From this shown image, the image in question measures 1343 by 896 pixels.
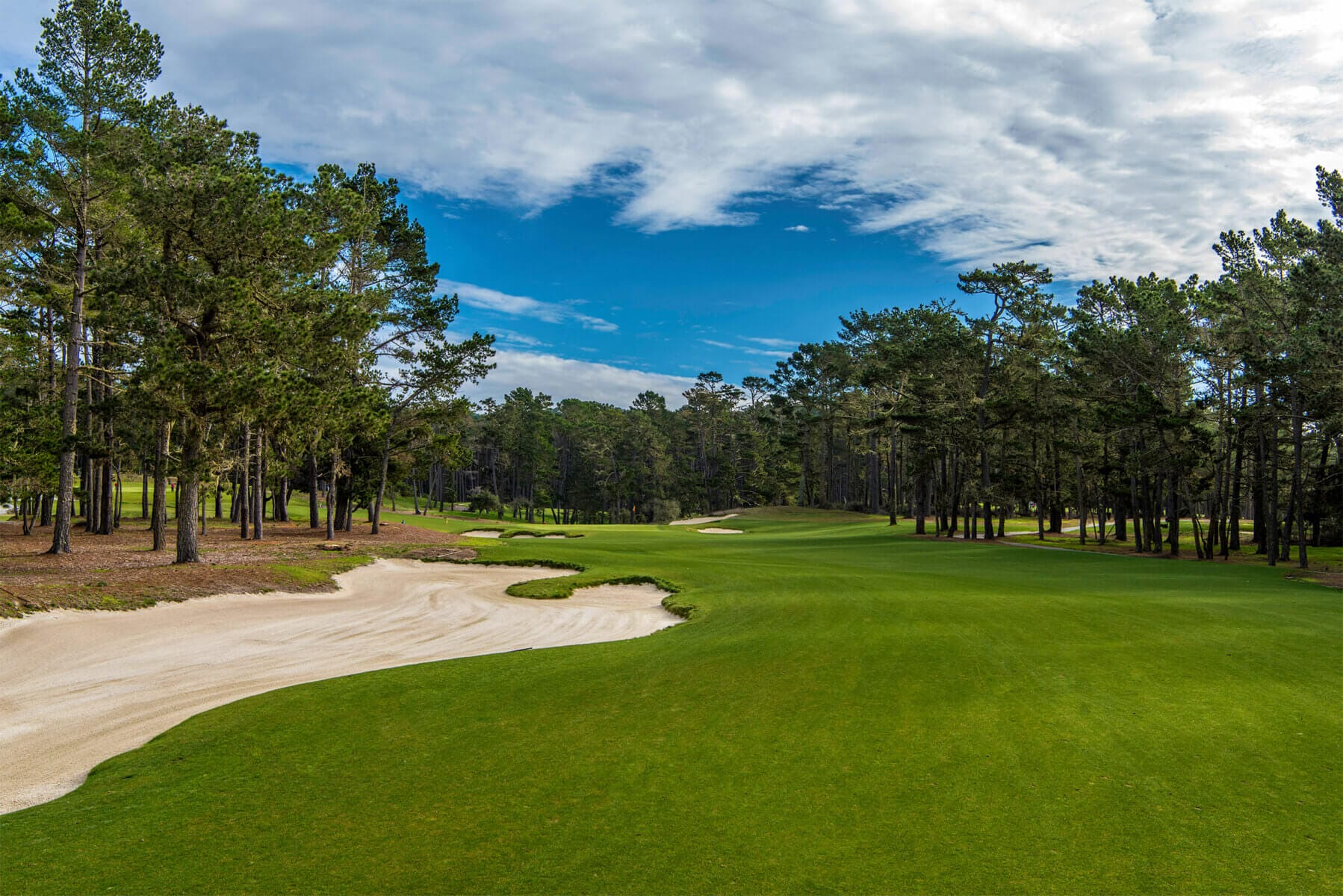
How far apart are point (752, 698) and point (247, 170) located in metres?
19.6

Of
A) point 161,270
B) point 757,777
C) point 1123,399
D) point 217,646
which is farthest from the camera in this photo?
point 1123,399

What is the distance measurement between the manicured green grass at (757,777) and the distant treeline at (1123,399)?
21498mm

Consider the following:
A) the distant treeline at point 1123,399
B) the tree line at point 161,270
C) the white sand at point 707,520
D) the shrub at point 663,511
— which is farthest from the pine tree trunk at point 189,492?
the shrub at point 663,511

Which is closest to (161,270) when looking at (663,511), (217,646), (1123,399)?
(217,646)

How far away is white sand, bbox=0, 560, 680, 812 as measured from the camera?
319 inches

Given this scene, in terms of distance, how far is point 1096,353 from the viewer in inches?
1379

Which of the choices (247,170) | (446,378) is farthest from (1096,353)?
(247,170)

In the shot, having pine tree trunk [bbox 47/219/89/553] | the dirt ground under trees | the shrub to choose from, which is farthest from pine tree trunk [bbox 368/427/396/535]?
the shrub

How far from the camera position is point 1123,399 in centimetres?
3731

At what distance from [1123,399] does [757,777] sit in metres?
38.7

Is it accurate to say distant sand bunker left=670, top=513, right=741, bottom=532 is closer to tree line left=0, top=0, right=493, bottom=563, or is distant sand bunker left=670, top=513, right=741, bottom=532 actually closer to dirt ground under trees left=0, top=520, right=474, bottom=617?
dirt ground under trees left=0, top=520, right=474, bottom=617

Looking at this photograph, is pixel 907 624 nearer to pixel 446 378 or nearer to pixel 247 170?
pixel 247 170

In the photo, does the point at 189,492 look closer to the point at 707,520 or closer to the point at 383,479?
the point at 383,479

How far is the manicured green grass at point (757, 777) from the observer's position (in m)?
4.58
